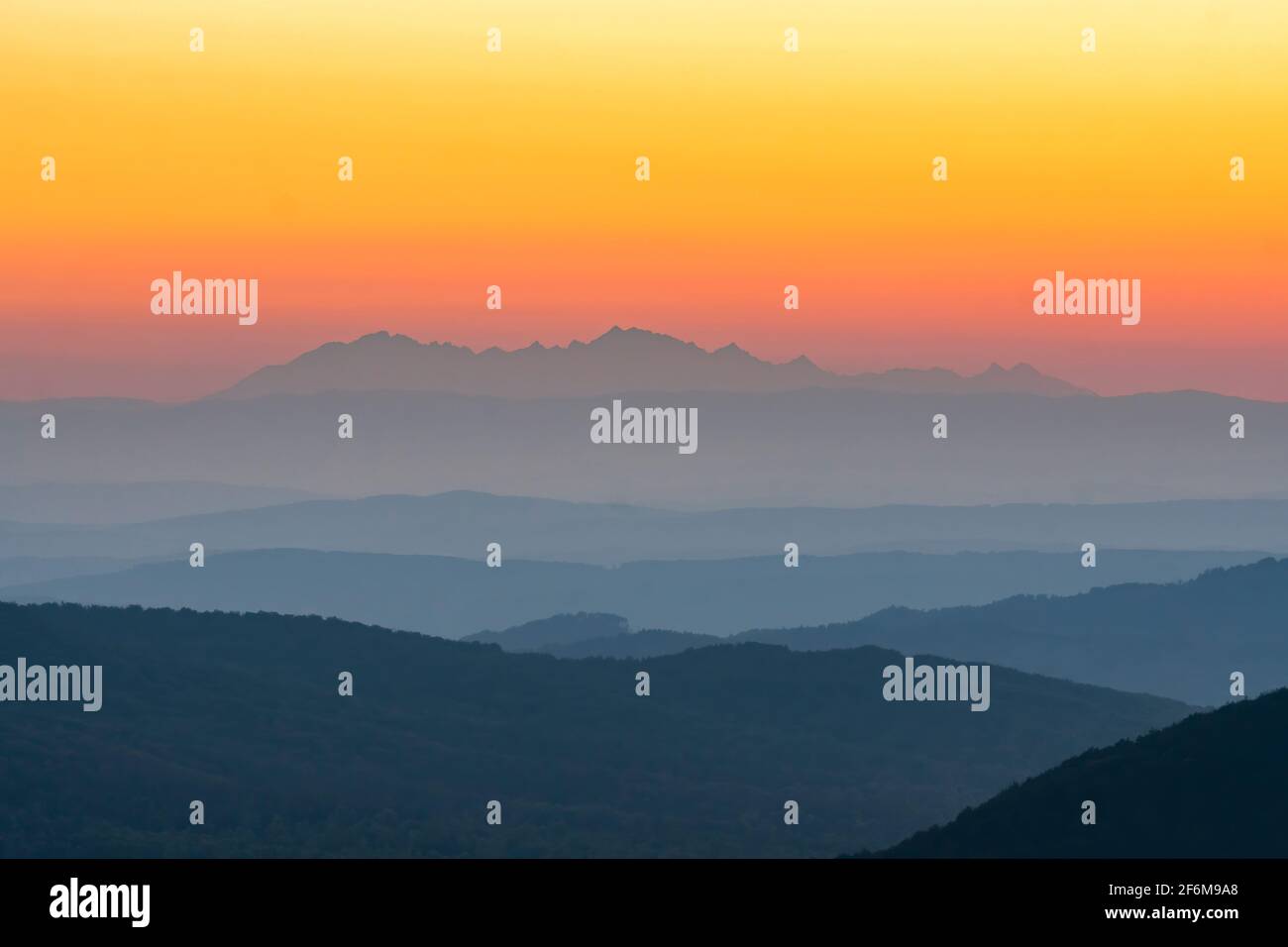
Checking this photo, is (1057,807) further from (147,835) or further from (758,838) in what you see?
(147,835)

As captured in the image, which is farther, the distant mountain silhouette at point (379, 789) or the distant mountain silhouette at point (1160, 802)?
the distant mountain silhouette at point (379, 789)

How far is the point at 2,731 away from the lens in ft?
553

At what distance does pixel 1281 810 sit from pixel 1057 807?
16.2 metres

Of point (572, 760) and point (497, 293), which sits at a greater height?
point (497, 293)

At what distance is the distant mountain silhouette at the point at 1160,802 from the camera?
7981 centimetres

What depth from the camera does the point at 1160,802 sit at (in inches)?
3376

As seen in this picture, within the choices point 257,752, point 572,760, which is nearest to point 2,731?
point 257,752

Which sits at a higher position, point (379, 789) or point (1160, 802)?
point (379, 789)

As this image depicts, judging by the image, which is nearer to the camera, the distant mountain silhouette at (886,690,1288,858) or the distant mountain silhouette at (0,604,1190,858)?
the distant mountain silhouette at (886,690,1288,858)

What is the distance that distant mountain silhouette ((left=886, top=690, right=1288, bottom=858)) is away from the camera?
79812mm

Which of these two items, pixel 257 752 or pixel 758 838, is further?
pixel 257 752

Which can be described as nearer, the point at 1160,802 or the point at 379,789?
the point at 1160,802
